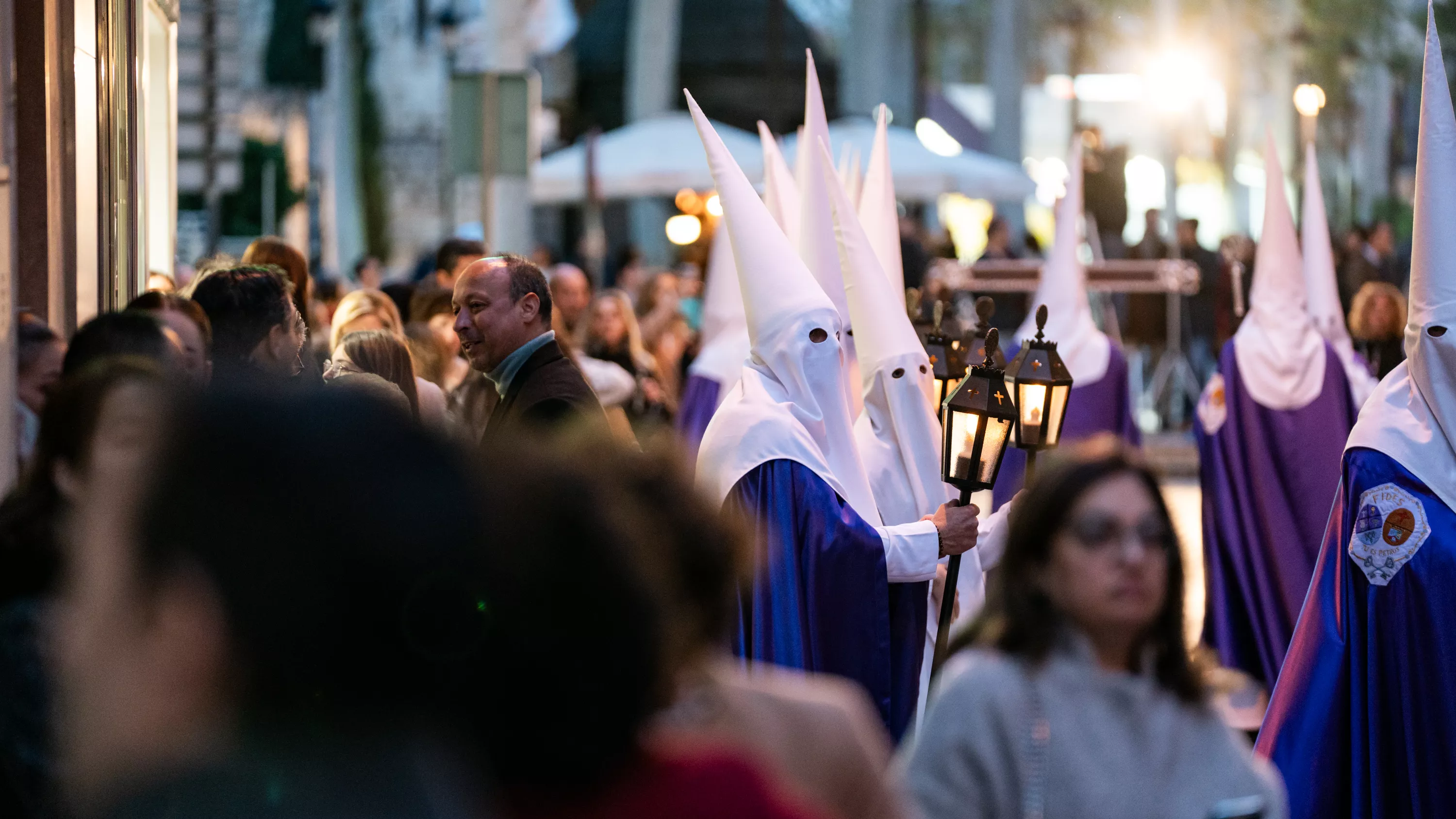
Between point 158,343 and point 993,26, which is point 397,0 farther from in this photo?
point 158,343

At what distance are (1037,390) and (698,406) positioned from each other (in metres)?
4.97

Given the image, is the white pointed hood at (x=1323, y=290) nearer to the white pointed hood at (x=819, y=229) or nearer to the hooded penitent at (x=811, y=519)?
the white pointed hood at (x=819, y=229)

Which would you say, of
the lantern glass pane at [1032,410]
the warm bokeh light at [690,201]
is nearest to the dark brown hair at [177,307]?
the lantern glass pane at [1032,410]

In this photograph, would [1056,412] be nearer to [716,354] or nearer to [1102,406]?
[1102,406]

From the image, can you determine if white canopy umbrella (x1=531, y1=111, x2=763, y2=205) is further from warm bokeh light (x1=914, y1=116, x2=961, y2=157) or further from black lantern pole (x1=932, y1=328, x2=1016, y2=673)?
black lantern pole (x1=932, y1=328, x2=1016, y2=673)

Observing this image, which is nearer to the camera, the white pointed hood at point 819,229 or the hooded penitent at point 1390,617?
the hooded penitent at point 1390,617

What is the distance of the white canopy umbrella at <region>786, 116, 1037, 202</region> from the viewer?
58.4ft

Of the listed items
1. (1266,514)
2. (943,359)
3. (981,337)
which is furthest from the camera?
(1266,514)

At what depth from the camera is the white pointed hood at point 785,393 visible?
5195 millimetres

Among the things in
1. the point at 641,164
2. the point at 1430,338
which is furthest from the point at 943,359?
the point at 641,164

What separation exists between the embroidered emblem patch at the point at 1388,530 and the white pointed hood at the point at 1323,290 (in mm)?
3575

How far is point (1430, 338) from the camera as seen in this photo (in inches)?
220

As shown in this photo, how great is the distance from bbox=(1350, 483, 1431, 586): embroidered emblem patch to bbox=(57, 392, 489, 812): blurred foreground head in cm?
418

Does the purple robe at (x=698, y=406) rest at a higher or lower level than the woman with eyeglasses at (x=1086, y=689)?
lower
